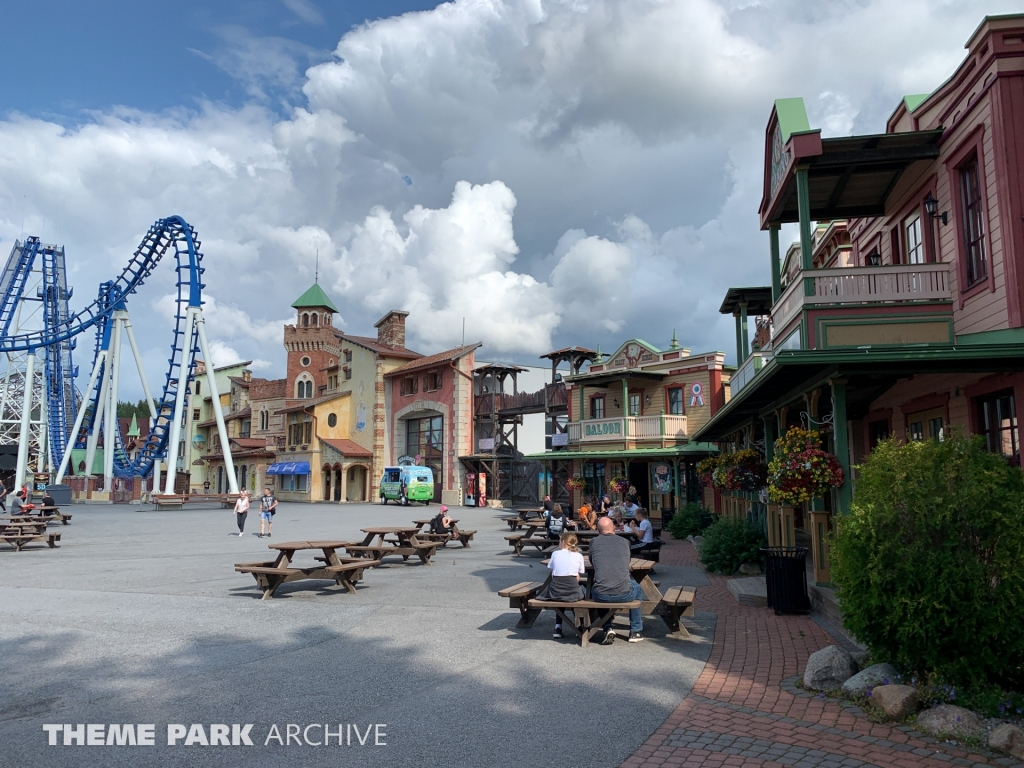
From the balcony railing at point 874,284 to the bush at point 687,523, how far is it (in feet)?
39.2

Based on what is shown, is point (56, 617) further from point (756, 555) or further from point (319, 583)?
point (756, 555)

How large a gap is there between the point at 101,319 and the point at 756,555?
4700 centimetres

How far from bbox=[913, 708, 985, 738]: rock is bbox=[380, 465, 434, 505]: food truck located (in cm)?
3595

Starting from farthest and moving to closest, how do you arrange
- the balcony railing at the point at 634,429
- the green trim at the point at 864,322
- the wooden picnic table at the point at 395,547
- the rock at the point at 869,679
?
the balcony railing at the point at 634,429 → the wooden picnic table at the point at 395,547 → the green trim at the point at 864,322 → the rock at the point at 869,679

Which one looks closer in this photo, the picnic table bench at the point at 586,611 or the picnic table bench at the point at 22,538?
the picnic table bench at the point at 586,611

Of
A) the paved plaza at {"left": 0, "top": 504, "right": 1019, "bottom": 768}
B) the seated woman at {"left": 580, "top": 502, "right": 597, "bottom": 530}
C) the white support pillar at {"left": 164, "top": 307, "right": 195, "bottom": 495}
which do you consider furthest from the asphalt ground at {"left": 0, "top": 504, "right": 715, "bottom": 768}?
the white support pillar at {"left": 164, "top": 307, "right": 195, "bottom": 495}

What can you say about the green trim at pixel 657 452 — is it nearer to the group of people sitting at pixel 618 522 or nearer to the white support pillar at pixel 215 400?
the group of people sitting at pixel 618 522

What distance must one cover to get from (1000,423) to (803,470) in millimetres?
2682

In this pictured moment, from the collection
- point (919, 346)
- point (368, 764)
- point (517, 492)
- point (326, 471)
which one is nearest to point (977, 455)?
point (919, 346)

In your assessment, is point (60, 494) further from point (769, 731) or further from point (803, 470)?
point (769, 731)

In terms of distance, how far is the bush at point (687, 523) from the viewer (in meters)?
21.5

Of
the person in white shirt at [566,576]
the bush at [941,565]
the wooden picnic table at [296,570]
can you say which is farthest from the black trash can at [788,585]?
the wooden picnic table at [296,570]

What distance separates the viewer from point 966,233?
35.1 feet

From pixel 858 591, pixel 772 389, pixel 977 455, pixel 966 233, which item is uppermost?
pixel 966 233
